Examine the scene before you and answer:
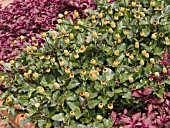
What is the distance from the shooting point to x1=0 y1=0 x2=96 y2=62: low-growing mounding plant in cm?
352

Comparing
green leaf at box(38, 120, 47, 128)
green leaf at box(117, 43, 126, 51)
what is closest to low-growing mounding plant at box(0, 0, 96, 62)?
green leaf at box(117, 43, 126, 51)

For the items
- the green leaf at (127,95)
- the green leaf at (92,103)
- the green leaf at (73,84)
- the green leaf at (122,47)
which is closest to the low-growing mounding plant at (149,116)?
the green leaf at (127,95)

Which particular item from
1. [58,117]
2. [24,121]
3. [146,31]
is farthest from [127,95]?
[24,121]

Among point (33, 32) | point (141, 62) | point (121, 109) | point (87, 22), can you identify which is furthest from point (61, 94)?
point (33, 32)

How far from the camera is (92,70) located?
263cm

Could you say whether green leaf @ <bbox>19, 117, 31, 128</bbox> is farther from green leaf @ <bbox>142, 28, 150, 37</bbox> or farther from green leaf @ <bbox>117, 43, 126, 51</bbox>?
green leaf @ <bbox>142, 28, 150, 37</bbox>

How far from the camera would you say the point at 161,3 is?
10.2 feet

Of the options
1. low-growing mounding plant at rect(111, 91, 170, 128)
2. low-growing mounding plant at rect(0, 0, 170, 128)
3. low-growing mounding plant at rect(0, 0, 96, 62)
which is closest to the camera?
low-growing mounding plant at rect(111, 91, 170, 128)

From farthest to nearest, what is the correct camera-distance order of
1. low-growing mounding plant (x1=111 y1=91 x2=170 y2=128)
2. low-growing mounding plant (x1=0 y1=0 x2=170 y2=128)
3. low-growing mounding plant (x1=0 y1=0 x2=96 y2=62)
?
low-growing mounding plant (x1=0 y1=0 x2=96 y2=62)
low-growing mounding plant (x1=0 y1=0 x2=170 y2=128)
low-growing mounding plant (x1=111 y1=91 x2=170 y2=128)

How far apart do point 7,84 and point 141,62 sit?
1.04 meters

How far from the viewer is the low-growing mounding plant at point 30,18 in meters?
3.52

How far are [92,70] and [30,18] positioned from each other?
1.30m

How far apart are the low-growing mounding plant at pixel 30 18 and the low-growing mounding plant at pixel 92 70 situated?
0.44 metres

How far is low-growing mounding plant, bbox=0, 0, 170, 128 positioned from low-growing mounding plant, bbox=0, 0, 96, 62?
440 mm
